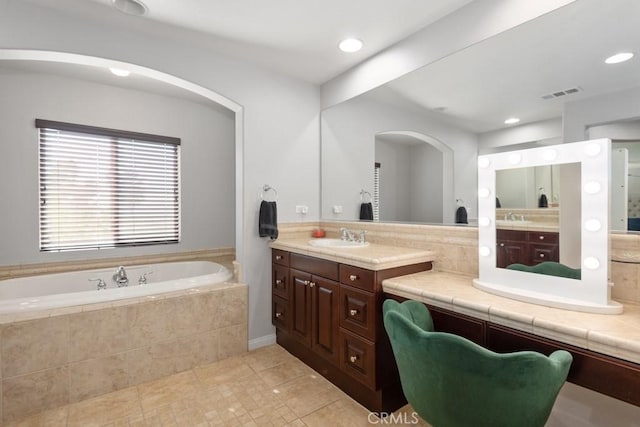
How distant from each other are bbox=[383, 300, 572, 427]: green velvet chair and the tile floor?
90 centimetres

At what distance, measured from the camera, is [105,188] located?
3.16 meters

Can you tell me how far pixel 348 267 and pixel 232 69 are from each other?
6.26 ft

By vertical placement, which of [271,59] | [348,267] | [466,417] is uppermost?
[271,59]

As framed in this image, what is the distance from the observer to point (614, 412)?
4.52ft

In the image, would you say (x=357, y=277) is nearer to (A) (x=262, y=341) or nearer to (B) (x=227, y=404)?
(B) (x=227, y=404)

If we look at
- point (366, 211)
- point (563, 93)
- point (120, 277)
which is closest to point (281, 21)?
point (366, 211)

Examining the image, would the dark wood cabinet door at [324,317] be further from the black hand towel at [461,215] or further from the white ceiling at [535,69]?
the white ceiling at [535,69]

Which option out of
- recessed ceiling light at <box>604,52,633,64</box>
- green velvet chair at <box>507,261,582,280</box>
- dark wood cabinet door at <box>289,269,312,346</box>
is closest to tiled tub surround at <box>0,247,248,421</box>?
dark wood cabinet door at <box>289,269,312,346</box>

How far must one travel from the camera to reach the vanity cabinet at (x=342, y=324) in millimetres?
1799

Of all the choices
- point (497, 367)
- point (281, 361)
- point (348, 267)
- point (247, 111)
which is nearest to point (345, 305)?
point (348, 267)

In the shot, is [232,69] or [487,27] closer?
[487,27]

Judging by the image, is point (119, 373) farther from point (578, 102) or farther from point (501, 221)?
point (578, 102)

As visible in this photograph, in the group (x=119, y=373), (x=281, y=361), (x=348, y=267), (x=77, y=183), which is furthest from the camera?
(x=77, y=183)

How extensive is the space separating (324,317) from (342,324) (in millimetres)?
196
